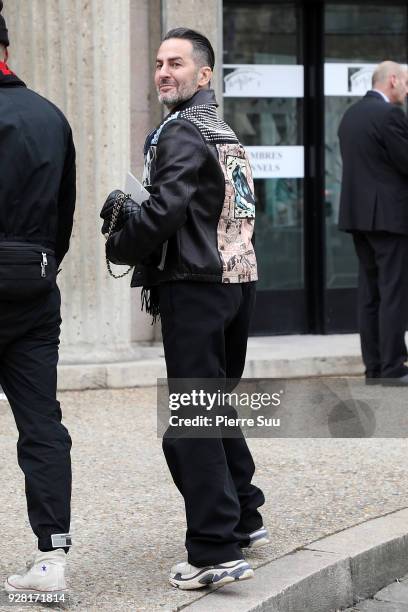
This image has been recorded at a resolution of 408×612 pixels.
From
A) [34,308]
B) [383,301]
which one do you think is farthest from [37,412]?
[383,301]

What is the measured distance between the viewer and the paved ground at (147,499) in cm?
467

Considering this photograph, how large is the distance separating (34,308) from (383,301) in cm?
467

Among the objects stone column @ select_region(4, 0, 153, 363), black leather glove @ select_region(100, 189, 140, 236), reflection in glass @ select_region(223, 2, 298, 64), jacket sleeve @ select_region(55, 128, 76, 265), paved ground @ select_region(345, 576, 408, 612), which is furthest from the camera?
reflection in glass @ select_region(223, 2, 298, 64)

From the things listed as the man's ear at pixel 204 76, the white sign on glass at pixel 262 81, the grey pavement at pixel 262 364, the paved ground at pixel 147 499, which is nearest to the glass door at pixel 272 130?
the white sign on glass at pixel 262 81

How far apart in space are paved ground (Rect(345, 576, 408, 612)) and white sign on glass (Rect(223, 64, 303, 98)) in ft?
19.3

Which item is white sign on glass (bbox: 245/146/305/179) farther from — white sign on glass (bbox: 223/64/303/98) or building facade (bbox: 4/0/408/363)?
white sign on glass (bbox: 223/64/303/98)

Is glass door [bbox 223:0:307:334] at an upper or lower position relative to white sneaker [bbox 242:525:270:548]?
upper

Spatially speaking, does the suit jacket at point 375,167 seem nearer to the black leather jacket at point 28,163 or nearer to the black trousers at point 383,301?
the black trousers at point 383,301

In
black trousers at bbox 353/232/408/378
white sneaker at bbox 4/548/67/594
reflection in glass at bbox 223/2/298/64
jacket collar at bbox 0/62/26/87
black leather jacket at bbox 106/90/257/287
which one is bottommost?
white sneaker at bbox 4/548/67/594

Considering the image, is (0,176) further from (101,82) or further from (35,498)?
(101,82)

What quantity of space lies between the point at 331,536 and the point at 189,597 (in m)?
0.91

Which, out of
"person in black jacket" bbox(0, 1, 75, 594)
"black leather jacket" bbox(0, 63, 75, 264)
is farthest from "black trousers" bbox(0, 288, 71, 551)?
"black leather jacket" bbox(0, 63, 75, 264)

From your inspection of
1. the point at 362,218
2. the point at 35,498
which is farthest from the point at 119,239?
the point at 362,218

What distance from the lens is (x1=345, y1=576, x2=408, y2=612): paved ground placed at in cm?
489
